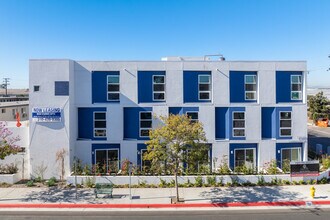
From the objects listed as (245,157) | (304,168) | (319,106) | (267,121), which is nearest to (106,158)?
(245,157)

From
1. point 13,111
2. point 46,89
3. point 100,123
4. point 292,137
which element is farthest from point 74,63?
point 13,111

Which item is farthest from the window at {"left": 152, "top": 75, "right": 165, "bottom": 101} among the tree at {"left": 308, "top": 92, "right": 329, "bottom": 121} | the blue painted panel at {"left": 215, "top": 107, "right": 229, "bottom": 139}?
the tree at {"left": 308, "top": 92, "right": 329, "bottom": 121}

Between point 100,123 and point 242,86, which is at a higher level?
point 242,86

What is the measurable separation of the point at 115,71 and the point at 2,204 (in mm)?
11958

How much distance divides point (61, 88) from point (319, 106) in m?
47.4

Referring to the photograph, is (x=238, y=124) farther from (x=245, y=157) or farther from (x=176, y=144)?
(x=176, y=144)

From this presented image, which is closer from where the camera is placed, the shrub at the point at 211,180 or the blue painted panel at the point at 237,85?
the shrub at the point at 211,180

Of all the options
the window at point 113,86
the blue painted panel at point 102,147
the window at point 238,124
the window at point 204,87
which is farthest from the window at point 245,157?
the window at point 113,86

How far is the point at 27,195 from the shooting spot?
17.8m

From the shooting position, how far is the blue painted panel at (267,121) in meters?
24.0

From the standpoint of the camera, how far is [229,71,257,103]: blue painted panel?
930 inches

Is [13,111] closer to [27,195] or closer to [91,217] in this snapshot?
[27,195]

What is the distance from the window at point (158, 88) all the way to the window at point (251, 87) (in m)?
6.86

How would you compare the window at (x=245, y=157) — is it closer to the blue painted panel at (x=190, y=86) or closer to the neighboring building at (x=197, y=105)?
the neighboring building at (x=197, y=105)
